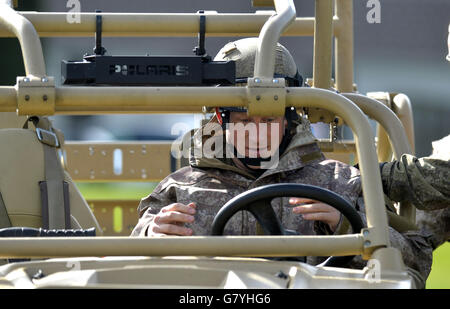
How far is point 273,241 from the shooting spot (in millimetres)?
2338

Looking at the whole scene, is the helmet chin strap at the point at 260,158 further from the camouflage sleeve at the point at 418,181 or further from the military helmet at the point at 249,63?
the camouflage sleeve at the point at 418,181

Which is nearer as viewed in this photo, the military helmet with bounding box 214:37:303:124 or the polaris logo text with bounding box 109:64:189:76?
the polaris logo text with bounding box 109:64:189:76

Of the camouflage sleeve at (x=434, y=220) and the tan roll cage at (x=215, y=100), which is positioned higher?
the tan roll cage at (x=215, y=100)

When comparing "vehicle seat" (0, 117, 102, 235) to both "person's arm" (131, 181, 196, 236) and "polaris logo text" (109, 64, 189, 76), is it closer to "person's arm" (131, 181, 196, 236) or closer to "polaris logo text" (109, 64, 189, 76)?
"person's arm" (131, 181, 196, 236)

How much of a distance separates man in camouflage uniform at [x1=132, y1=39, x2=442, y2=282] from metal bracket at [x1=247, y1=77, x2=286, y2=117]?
44cm

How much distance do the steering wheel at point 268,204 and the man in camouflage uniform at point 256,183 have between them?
349 mm

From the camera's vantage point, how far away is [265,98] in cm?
261

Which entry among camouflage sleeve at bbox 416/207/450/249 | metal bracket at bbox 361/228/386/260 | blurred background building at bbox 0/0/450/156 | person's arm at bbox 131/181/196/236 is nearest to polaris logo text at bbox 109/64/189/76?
person's arm at bbox 131/181/196/236

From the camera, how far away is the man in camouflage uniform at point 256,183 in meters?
3.00

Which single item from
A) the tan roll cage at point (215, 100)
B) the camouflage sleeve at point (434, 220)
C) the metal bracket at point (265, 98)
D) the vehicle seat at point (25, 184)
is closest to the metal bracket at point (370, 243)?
the tan roll cage at point (215, 100)

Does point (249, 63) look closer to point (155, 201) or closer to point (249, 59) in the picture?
point (249, 59)

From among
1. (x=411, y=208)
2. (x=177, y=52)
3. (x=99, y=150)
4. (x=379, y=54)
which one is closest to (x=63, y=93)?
(x=411, y=208)

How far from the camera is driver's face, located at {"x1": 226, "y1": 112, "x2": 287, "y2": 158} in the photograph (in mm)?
3066

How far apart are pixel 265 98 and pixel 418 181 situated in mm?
705
